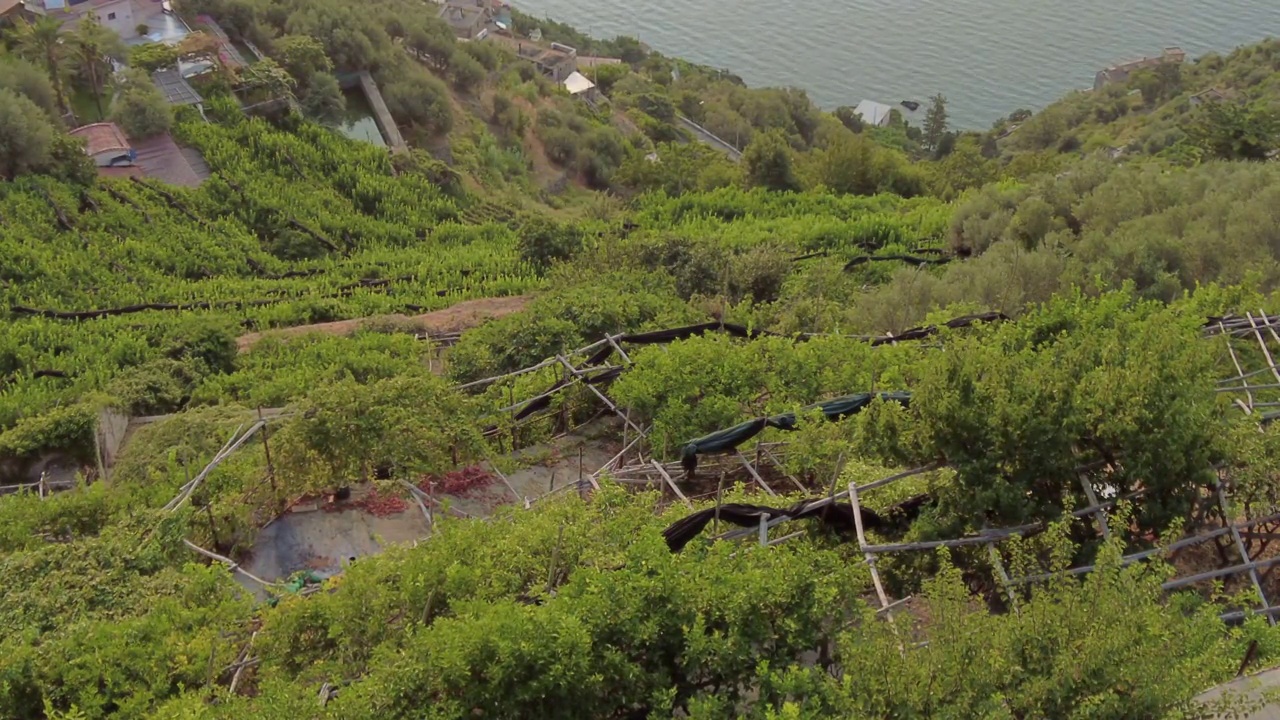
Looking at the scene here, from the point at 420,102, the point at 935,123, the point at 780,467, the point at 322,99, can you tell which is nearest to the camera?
the point at 780,467

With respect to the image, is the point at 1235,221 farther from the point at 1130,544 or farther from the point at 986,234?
the point at 1130,544

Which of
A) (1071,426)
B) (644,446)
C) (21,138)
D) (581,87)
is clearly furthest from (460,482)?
(581,87)

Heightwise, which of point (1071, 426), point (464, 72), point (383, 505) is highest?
point (1071, 426)

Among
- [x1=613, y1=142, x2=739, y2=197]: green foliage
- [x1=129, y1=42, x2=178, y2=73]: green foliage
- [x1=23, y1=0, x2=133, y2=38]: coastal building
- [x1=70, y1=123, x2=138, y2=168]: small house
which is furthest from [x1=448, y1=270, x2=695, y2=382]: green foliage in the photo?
[x1=23, y1=0, x2=133, y2=38]: coastal building

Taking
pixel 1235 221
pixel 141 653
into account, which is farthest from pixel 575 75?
pixel 141 653

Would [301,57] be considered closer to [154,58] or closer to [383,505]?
[154,58]

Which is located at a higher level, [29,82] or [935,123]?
[29,82]

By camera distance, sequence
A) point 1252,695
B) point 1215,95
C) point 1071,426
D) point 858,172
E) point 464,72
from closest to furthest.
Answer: point 1252,695, point 1071,426, point 858,172, point 464,72, point 1215,95
